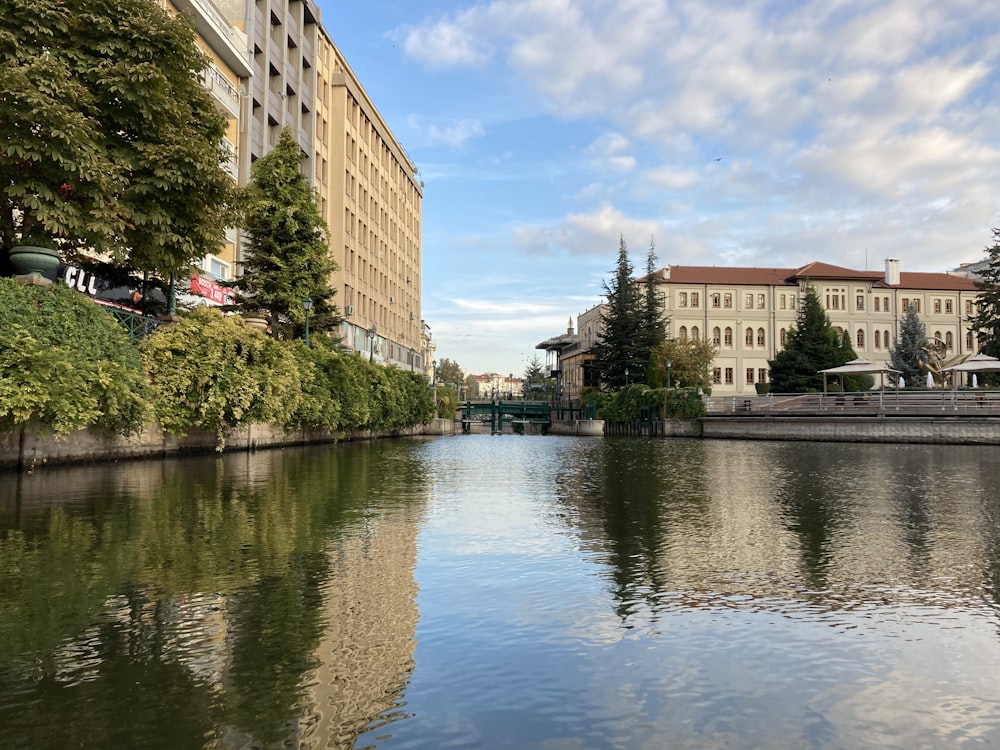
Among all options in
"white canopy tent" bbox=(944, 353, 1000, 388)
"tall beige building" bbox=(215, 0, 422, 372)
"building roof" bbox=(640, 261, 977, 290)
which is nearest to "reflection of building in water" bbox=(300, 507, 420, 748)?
"tall beige building" bbox=(215, 0, 422, 372)

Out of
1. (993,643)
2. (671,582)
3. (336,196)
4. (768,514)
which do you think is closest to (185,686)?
(671,582)

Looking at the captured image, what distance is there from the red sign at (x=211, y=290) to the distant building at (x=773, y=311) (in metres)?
59.4

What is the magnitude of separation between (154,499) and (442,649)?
8.18 meters

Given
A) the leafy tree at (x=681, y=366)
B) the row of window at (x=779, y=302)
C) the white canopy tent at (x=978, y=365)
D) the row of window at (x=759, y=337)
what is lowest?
the white canopy tent at (x=978, y=365)

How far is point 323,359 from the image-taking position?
31.0 m

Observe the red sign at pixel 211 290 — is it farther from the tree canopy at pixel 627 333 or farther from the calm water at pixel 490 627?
the tree canopy at pixel 627 333

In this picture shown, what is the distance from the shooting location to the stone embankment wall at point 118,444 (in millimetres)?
15266

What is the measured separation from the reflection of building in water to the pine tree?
6487 centimetres

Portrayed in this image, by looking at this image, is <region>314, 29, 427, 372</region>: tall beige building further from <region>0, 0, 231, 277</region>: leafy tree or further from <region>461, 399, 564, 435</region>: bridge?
<region>0, 0, 231, 277</region>: leafy tree

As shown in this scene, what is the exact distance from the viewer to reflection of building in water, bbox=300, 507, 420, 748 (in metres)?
3.57

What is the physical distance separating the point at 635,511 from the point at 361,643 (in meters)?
7.28

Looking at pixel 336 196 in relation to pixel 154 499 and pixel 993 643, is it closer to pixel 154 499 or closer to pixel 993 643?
pixel 154 499

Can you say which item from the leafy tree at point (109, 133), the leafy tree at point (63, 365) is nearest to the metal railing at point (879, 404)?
the leafy tree at point (109, 133)

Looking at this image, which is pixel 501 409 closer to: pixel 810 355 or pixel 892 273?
pixel 810 355
